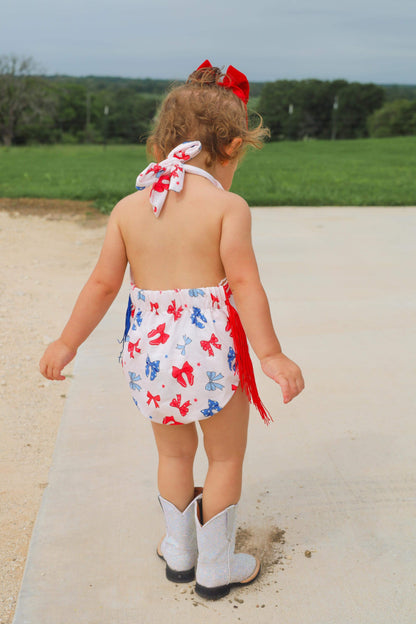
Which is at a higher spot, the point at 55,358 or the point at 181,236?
the point at 181,236

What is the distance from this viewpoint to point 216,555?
175 cm

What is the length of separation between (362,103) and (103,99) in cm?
1916

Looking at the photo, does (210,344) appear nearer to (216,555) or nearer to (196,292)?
(196,292)

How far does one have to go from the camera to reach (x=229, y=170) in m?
1.75

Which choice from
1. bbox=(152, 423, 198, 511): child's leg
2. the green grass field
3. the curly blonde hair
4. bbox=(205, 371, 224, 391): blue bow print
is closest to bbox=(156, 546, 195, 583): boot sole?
bbox=(152, 423, 198, 511): child's leg

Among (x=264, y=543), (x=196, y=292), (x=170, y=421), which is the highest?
(x=196, y=292)

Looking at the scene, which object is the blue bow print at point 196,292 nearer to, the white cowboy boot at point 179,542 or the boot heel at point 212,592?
the white cowboy boot at point 179,542

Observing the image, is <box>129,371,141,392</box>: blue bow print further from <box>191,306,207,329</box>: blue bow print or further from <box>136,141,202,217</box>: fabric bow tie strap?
<box>136,141,202,217</box>: fabric bow tie strap

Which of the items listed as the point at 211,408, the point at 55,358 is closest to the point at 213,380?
the point at 211,408

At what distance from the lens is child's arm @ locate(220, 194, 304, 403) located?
155cm

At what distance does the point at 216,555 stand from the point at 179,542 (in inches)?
4.7

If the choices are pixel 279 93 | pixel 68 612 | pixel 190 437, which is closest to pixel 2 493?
pixel 68 612

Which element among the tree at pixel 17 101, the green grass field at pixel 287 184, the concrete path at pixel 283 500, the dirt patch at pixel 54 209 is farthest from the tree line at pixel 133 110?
the concrete path at pixel 283 500

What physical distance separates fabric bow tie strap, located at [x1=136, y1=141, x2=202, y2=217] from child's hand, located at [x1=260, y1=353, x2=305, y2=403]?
44 cm
